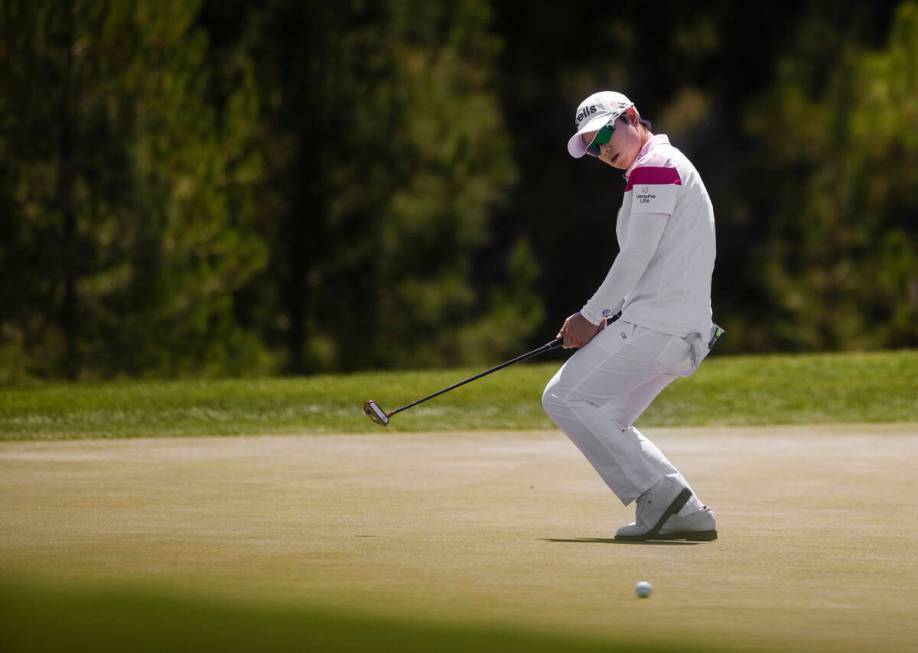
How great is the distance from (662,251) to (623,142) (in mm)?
521

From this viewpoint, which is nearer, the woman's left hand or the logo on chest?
the logo on chest

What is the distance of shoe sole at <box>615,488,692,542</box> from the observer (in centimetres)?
789

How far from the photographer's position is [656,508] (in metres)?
7.91

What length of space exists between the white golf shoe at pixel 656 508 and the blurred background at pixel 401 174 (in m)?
13.5

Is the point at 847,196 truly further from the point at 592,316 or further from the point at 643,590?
the point at 643,590

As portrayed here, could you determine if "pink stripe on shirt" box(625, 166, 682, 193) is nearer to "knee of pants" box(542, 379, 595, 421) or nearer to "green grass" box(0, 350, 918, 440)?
"knee of pants" box(542, 379, 595, 421)

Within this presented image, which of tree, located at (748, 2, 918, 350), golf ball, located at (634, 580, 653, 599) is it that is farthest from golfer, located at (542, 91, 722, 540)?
tree, located at (748, 2, 918, 350)

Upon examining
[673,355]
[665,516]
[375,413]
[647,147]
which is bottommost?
[375,413]

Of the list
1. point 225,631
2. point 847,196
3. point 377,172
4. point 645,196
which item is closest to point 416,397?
point 645,196

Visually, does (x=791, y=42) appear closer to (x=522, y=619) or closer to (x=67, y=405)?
(x=67, y=405)

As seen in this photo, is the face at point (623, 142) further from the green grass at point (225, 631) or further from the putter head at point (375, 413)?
the green grass at point (225, 631)

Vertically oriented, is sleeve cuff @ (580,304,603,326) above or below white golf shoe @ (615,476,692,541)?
above

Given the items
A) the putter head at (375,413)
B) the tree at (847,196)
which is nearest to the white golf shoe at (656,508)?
the putter head at (375,413)

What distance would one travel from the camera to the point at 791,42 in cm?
2889
